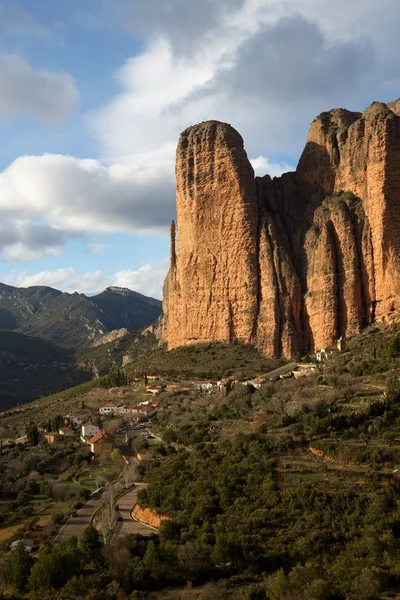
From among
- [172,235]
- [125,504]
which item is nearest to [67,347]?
[172,235]

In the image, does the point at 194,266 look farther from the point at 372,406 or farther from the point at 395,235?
the point at 372,406

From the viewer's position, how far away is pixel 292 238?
7750 centimetres

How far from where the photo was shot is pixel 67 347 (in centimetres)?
17700

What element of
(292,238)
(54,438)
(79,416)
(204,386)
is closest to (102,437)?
(54,438)

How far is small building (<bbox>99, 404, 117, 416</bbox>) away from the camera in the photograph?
203 feet

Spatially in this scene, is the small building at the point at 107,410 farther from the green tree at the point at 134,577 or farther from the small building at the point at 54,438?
the green tree at the point at 134,577

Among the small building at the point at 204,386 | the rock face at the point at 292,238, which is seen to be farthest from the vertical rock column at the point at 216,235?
the small building at the point at 204,386

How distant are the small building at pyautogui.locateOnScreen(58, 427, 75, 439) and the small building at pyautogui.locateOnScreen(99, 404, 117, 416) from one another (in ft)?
20.7

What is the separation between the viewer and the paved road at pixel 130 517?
85.9 feet

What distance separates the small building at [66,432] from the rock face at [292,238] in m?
27.5

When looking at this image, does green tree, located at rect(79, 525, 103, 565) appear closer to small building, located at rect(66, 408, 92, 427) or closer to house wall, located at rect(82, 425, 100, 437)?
house wall, located at rect(82, 425, 100, 437)

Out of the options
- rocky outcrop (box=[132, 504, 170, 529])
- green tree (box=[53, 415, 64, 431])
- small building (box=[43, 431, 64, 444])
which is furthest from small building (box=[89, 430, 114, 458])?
rocky outcrop (box=[132, 504, 170, 529])

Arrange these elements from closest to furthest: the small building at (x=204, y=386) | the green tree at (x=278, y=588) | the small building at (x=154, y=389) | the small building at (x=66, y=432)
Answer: the green tree at (x=278, y=588), the small building at (x=66, y=432), the small building at (x=204, y=386), the small building at (x=154, y=389)

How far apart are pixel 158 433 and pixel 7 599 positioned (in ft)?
88.1
